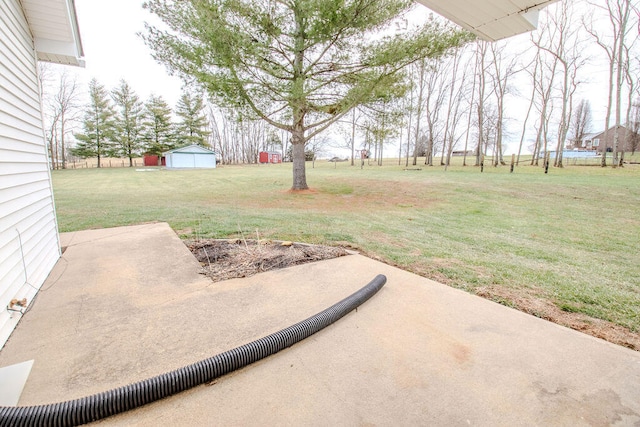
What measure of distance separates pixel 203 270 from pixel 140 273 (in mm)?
601

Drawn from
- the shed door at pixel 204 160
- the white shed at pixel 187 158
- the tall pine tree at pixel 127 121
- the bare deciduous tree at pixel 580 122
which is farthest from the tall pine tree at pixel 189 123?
the bare deciduous tree at pixel 580 122

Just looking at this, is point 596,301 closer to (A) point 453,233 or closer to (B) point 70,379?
(A) point 453,233

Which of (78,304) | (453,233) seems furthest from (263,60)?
(78,304)

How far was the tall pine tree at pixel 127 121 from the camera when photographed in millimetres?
32469

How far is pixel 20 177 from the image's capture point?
251cm

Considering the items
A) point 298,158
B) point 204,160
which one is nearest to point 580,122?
point 298,158

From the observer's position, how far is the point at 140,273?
2.87 m

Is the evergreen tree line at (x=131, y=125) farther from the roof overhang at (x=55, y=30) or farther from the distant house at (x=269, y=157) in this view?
the roof overhang at (x=55, y=30)

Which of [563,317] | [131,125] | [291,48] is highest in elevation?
[131,125]

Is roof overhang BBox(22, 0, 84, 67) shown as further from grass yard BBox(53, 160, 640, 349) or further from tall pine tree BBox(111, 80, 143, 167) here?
tall pine tree BBox(111, 80, 143, 167)

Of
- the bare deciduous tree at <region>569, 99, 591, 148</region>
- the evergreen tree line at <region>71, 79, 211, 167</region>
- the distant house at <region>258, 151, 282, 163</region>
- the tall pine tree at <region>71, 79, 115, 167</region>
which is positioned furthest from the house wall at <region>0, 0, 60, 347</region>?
the bare deciduous tree at <region>569, 99, 591, 148</region>

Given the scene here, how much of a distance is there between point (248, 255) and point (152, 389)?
6.66ft

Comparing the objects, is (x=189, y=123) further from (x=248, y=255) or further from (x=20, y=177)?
(x=248, y=255)

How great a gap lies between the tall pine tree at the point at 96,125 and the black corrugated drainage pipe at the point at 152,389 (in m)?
38.9
